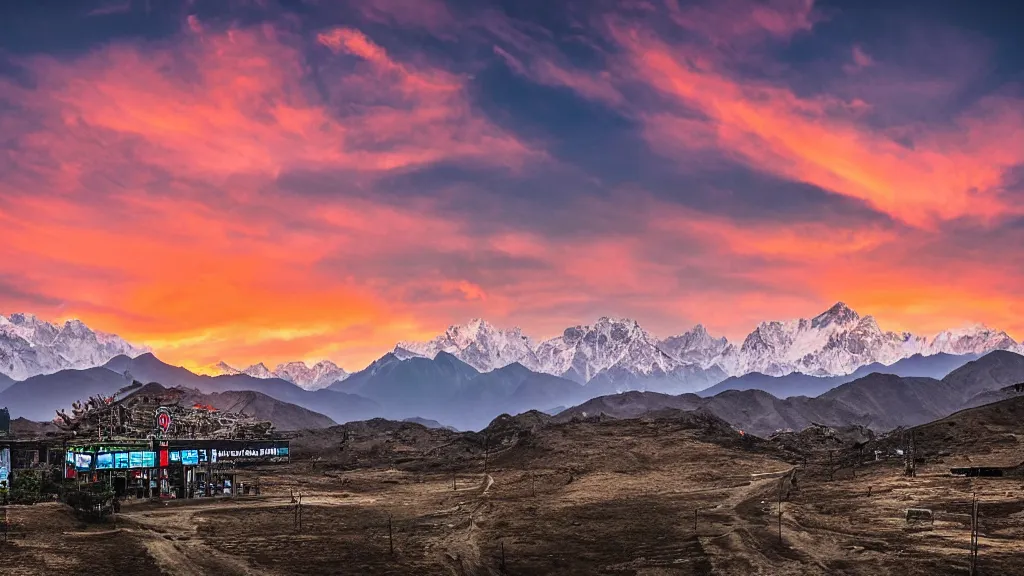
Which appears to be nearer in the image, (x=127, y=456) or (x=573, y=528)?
(x=573, y=528)

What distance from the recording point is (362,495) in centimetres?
11462

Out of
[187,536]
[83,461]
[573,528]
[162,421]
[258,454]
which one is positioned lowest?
[573,528]

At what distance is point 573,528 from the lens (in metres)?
74.6

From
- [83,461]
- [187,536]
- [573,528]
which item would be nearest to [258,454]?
[83,461]

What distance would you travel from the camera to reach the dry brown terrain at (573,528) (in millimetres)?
56875

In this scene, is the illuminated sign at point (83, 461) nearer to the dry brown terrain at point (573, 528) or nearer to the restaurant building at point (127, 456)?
the restaurant building at point (127, 456)

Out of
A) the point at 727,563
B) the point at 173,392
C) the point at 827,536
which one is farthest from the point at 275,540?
the point at 173,392

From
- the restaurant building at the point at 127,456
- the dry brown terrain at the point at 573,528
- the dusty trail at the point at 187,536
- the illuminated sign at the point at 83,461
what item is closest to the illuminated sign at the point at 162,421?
the restaurant building at the point at 127,456

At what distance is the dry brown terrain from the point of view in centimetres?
5688

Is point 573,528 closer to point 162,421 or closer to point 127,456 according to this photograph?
point 127,456

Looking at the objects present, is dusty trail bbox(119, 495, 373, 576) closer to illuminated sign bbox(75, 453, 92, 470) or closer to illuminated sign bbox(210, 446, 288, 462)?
illuminated sign bbox(75, 453, 92, 470)

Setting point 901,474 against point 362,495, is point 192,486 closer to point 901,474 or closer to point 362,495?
point 362,495

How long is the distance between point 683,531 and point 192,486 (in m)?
71.5

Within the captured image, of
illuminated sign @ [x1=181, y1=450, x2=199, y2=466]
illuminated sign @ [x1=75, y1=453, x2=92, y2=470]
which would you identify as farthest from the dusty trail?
illuminated sign @ [x1=75, y1=453, x2=92, y2=470]
